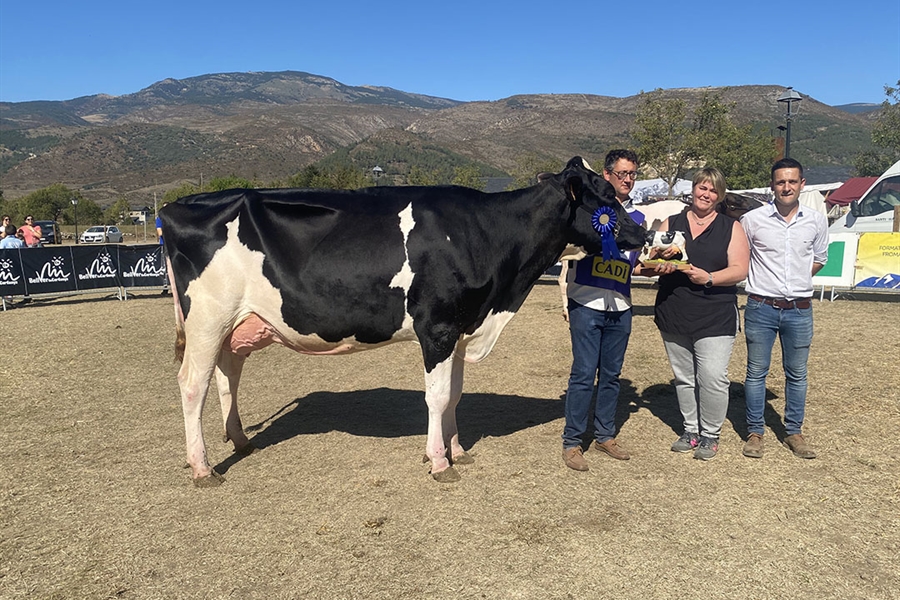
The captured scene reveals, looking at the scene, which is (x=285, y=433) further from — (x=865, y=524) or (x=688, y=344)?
(x=865, y=524)

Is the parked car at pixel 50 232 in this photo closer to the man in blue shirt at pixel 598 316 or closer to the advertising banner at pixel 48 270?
the advertising banner at pixel 48 270

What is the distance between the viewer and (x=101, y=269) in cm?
1575

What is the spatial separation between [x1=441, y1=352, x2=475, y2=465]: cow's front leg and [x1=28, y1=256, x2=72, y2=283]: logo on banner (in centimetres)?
1373

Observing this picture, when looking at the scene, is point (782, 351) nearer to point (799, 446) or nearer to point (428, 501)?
point (799, 446)

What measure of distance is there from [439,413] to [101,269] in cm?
1420

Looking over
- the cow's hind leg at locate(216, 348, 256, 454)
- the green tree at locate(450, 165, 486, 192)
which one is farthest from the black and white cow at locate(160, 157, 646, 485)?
the green tree at locate(450, 165, 486, 192)

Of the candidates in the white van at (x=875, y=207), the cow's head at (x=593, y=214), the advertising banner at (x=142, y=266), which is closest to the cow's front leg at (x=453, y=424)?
the cow's head at (x=593, y=214)

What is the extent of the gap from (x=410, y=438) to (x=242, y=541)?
2147 millimetres

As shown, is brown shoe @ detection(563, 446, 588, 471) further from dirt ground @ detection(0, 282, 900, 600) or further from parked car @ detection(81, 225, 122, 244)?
parked car @ detection(81, 225, 122, 244)

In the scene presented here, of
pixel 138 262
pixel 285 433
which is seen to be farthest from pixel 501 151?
pixel 285 433

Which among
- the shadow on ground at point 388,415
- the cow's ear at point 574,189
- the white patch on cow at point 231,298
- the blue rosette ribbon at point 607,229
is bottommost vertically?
the shadow on ground at point 388,415

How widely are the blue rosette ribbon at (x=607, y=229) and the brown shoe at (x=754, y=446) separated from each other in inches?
84.9

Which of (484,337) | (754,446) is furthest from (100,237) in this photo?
(754,446)

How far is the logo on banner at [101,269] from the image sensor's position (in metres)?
15.5
